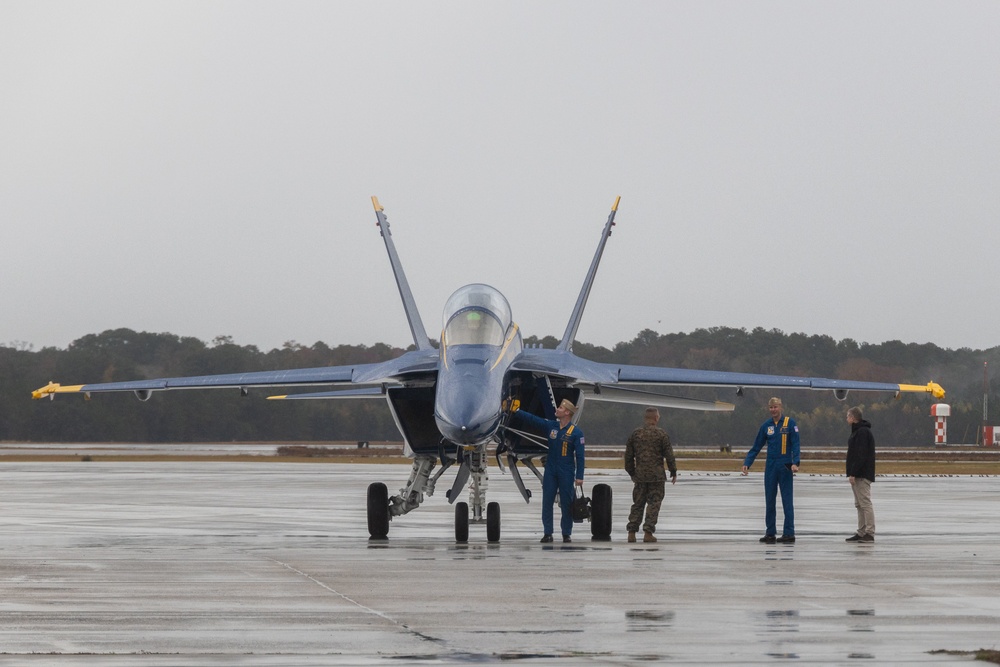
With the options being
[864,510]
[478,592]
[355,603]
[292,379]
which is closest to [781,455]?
[864,510]

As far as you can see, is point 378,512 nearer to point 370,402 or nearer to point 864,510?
point 864,510

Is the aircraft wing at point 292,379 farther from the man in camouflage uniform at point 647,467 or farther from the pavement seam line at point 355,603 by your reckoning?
the pavement seam line at point 355,603

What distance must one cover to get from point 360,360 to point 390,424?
611 inches

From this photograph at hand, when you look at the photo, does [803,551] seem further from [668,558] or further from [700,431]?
[700,431]

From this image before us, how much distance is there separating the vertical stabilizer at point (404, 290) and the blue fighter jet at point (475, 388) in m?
0.03

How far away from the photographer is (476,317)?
15.5 meters

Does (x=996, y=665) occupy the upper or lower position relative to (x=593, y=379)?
lower

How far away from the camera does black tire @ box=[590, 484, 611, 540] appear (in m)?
16.1

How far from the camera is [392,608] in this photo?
29.7 feet

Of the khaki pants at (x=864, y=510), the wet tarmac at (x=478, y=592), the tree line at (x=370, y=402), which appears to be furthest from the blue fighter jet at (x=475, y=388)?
the tree line at (x=370, y=402)

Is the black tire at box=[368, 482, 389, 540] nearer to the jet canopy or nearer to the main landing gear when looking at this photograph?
the main landing gear

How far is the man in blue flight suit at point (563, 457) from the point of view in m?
15.6

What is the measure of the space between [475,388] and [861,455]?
190 inches

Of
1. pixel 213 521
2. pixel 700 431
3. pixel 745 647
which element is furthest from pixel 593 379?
pixel 700 431
